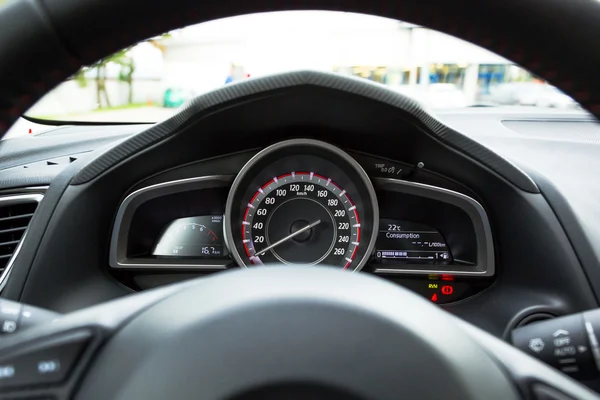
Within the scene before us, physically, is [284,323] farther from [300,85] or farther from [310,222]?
[310,222]

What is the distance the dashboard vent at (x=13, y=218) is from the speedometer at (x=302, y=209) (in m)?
0.62

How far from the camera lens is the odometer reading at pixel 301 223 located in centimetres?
203

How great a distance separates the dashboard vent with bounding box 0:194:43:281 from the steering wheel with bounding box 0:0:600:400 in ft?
3.86

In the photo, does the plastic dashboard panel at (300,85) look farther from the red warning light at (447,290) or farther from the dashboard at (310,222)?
the red warning light at (447,290)

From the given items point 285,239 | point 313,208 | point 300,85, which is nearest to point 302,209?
point 313,208

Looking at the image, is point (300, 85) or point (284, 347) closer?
point (284, 347)

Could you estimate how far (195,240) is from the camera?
2104 millimetres

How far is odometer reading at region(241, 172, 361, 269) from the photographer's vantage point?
6.66 ft

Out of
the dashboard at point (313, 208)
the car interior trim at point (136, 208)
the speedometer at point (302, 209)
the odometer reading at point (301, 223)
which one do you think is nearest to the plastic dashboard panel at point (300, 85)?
the dashboard at point (313, 208)

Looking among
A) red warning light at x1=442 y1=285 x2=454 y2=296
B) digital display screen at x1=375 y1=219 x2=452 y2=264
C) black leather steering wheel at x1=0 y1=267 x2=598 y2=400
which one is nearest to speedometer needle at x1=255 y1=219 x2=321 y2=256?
digital display screen at x1=375 y1=219 x2=452 y2=264

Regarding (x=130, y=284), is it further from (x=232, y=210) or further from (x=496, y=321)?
(x=496, y=321)

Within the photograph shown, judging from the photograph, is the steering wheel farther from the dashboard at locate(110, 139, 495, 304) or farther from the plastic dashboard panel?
the dashboard at locate(110, 139, 495, 304)

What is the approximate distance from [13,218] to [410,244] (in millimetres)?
1297

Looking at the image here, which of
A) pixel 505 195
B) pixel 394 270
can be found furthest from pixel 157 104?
pixel 505 195
